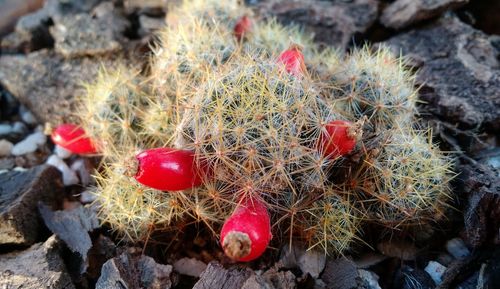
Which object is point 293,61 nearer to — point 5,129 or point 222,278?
point 222,278

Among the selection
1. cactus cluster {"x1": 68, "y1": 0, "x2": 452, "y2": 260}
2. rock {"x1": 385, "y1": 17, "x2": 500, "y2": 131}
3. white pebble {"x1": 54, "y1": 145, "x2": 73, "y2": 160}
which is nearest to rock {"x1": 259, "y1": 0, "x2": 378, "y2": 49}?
rock {"x1": 385, "y1": 17, "x2": 500, "y2": 131}

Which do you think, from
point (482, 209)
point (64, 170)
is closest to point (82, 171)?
point (64, 170)

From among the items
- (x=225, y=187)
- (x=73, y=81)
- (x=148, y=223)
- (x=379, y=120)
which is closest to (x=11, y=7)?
(x=73, y=81)

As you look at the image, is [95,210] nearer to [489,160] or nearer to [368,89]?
[368,89]

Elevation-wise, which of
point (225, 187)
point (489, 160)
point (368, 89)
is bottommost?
point (489, 160)

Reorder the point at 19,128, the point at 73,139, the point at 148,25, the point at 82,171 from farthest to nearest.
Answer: the point at 148,25
the point at 19,128
the point at 82,171
the point at 73,139

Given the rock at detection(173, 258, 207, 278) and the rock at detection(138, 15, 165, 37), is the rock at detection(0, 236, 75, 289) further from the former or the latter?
the rock at detection(138, 15, 165, 37)
